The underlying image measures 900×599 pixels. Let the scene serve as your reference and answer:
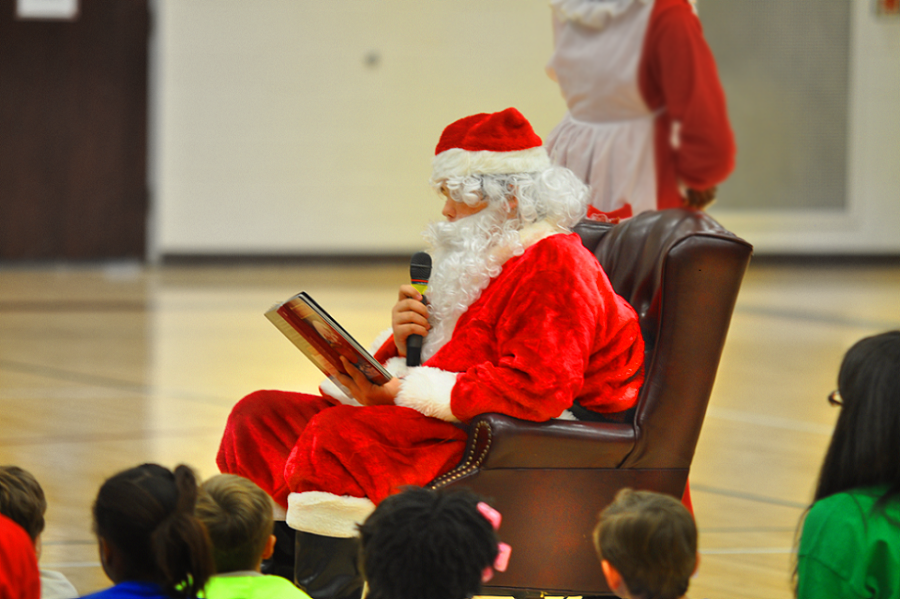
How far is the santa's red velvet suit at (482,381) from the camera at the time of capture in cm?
211

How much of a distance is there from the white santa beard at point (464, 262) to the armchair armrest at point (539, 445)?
0.97ft

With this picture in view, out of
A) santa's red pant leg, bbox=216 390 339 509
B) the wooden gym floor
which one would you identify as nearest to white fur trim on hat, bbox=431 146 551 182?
santa's red pant leg, bbox=216 390 339 509

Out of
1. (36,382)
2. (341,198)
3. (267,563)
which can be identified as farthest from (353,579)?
(341,198)

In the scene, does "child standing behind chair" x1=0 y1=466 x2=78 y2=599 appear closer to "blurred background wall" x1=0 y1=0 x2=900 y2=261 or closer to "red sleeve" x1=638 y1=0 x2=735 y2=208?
"red sleeve" x1=638 y1=0 x2=735 y2=208

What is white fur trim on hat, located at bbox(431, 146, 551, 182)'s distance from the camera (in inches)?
93.0

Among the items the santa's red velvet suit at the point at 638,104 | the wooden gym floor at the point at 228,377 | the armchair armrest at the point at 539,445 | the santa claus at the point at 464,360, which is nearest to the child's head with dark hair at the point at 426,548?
the santa claus at the point at 464,360

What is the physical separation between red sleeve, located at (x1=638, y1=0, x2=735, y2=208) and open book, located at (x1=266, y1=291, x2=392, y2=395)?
1.35 meters

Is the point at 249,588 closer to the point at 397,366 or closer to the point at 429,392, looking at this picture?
the point at 429,392

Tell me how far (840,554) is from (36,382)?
4116 millimetres

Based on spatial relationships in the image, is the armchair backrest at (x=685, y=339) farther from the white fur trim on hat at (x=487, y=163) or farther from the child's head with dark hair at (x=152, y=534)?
the child's head with dark hair at (x=152, y=534)

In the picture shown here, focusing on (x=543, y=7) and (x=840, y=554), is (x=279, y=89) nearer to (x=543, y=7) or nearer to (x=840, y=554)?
(x=543, y=7)

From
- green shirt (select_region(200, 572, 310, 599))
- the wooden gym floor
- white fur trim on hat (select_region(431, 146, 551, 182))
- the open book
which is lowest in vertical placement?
the wooden gym floor

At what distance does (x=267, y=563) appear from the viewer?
2.41 m

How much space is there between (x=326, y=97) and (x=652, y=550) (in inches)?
325
